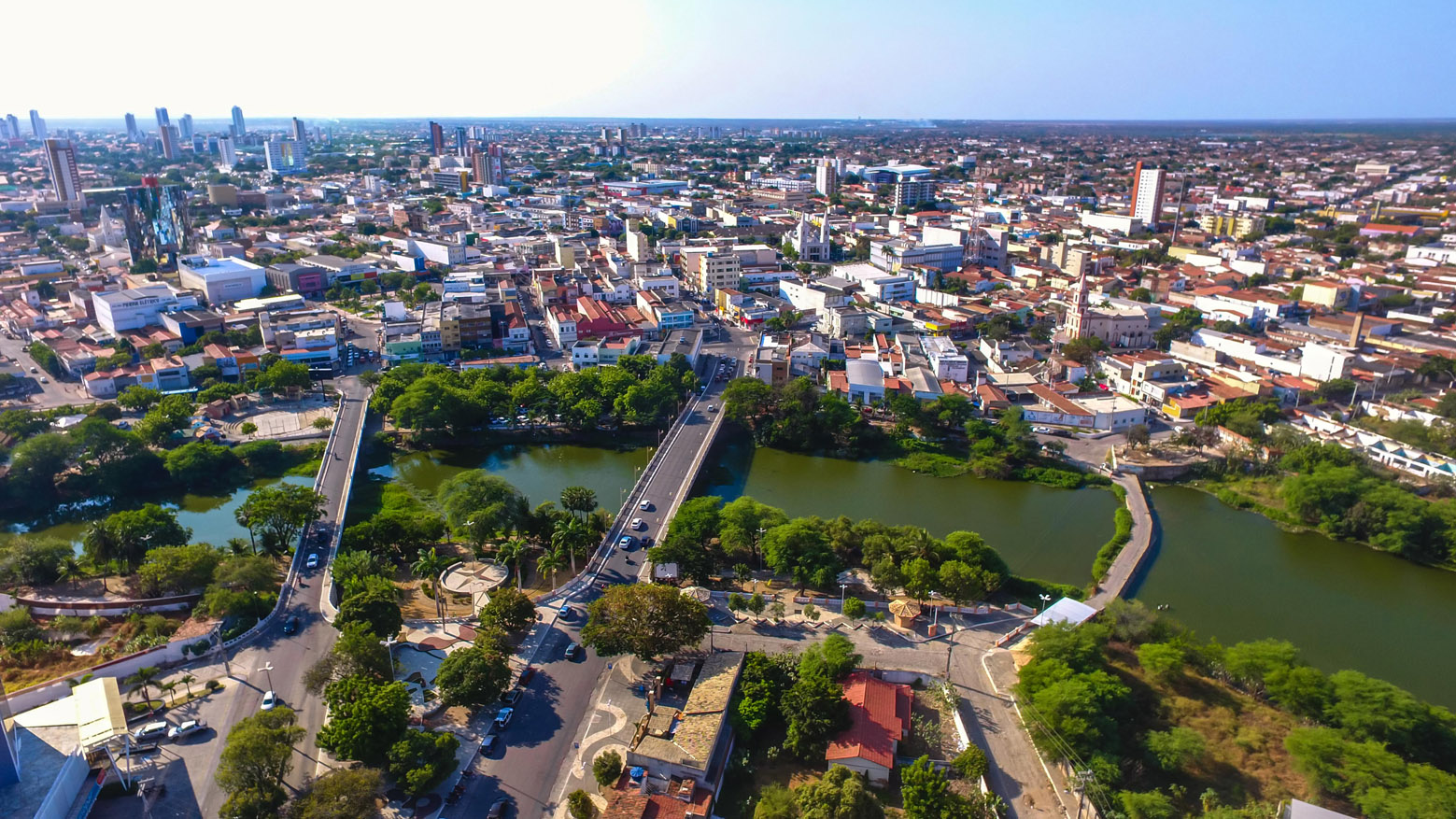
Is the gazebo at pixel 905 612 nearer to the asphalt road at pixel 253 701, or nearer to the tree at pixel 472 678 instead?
the tree at pixel 472 678

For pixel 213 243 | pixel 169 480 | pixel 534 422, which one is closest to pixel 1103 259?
pixel 534 422

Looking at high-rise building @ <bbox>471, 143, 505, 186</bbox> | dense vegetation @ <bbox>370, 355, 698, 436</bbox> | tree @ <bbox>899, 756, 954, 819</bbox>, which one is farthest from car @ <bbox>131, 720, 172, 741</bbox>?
high-rise building @ <bbox>471, 143, 505, 186</bbox>

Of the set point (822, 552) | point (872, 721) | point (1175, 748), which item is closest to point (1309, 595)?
point (1175, 748)

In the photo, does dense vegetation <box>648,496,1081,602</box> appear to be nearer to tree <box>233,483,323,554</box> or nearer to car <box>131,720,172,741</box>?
tree <box>233,483,323,554</box>

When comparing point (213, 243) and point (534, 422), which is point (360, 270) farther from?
point (534, 422)

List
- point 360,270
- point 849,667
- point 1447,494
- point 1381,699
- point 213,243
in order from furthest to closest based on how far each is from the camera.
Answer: point 213,243, point 360,270, point 1447,494, point 849,667, point 1381,699

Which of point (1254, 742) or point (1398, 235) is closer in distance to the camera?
point (1254, 742)

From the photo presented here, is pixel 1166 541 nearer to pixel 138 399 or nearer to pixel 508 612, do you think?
pixel 508 612
